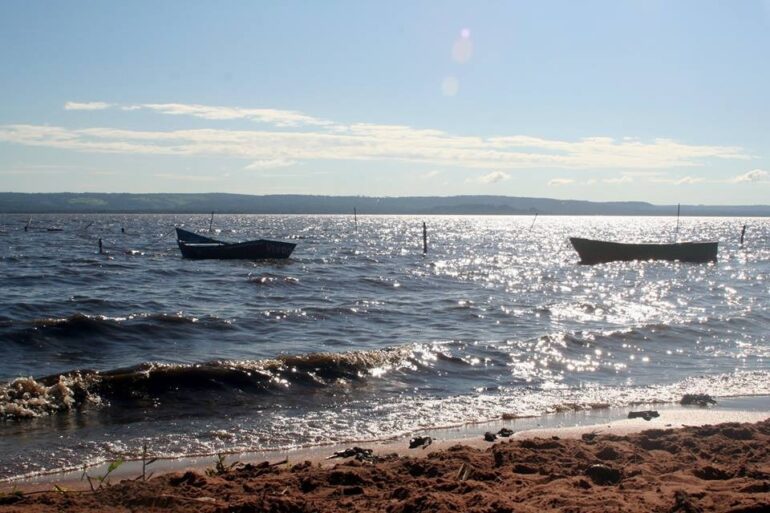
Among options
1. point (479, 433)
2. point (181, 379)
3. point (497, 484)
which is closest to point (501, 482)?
point (497, 484)

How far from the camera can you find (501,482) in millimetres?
6883

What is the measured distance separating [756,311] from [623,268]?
72.3ft

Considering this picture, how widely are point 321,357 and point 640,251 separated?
39.5 metres

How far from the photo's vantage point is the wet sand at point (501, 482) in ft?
19.8

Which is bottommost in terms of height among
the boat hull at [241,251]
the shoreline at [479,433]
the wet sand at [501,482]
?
the boat hull at [241,251]

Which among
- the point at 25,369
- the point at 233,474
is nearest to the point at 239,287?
the point at 25,369

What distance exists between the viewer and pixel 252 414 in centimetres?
1143

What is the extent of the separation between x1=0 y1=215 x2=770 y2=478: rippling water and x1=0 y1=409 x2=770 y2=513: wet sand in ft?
7.39

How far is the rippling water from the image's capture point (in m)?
10.6

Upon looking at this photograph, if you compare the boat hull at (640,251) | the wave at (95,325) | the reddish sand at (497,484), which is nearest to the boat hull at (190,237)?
the boat hull at (640,251)

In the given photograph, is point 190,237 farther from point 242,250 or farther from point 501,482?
point 501,482

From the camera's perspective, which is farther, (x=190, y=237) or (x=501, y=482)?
(x=190, y=237)

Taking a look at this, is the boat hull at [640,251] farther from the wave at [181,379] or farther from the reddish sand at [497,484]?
the reddish sand at [497,484]

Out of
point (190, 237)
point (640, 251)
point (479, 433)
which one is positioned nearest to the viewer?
point (479, 433)
